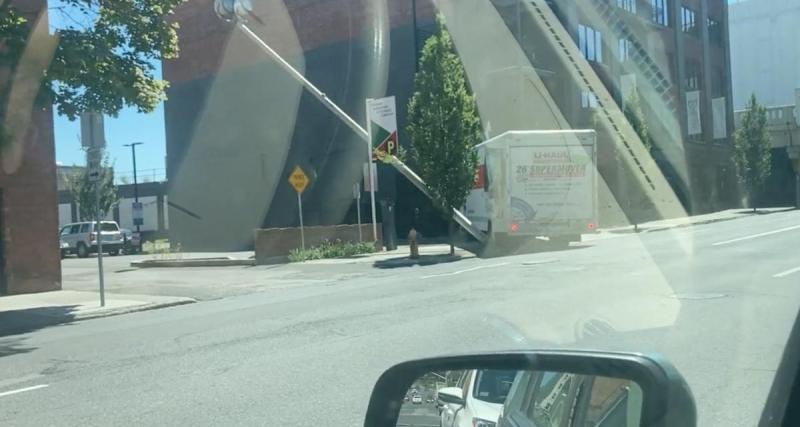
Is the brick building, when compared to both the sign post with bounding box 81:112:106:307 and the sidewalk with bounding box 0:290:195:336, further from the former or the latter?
the sign post with bounding box 81:112:106:307

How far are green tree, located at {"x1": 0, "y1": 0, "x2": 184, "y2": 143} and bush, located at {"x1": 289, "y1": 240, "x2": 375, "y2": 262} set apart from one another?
9253mm

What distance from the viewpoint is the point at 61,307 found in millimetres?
14727

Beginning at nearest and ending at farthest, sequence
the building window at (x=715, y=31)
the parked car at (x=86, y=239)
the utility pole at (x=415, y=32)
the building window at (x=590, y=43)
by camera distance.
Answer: the utility pole at (x=415, y=32) < the building window at (x=590, y=43) < the parked car at (x=86, y=239) < the building window at (x=715, y=31)

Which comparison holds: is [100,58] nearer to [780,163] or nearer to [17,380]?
[17,380]

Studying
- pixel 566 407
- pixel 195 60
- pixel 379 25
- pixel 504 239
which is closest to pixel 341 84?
pixel 379 25

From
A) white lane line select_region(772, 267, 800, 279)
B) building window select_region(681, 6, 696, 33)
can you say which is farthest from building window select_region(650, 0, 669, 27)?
white lane line select_region(772, 267, 800, 279)

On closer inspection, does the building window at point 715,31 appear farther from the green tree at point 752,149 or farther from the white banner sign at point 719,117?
the green tree at point 752,149

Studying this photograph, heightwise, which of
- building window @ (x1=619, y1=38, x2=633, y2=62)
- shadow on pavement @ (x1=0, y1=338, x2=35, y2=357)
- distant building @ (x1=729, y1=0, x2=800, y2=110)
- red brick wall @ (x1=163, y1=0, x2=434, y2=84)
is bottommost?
shadow on pavement @ (x1=0, y1=338, x2=35, y2=357)

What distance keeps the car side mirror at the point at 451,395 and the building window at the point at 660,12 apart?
4688cm

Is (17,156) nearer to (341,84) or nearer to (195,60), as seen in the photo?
(341,84)

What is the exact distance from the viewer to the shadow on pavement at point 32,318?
1237 cm

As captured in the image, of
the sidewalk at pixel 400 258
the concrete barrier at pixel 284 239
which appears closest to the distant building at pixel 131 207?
the concrete barrier at pixel 284 239

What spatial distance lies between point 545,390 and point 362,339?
6.79 m

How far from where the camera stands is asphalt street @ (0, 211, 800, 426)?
21.1 feet
